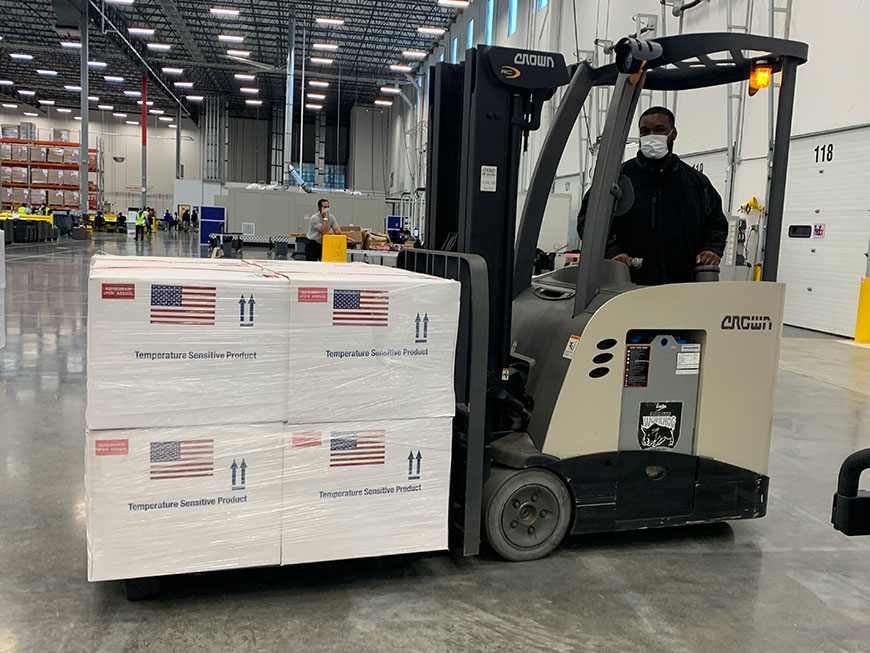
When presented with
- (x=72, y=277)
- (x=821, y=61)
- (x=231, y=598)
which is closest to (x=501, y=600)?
(x=231, y=598)

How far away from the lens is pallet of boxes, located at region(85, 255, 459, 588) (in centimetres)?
267

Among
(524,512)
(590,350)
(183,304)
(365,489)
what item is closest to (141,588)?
(365,489)

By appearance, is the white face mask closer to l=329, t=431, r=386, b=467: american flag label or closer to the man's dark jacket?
the man's dark jacket

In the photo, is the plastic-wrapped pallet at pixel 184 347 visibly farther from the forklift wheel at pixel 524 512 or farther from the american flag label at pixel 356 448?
the forklift wheel at pixel 524 512

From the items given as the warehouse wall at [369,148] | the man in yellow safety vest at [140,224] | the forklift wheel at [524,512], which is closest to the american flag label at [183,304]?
the forklift wheel at [524,512]

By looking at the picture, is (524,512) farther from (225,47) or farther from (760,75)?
(225,47)

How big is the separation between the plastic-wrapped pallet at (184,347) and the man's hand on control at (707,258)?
2.28 meters

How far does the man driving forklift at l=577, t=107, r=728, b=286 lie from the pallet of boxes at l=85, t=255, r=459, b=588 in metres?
1.55

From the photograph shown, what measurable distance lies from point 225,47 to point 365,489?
120 ft

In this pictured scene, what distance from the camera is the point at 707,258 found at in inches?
155

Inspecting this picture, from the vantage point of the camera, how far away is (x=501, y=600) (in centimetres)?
306

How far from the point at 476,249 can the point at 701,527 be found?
198cm

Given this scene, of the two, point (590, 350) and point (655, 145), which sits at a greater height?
point (655, 145)

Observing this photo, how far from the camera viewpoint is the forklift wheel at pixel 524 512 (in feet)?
11.1
